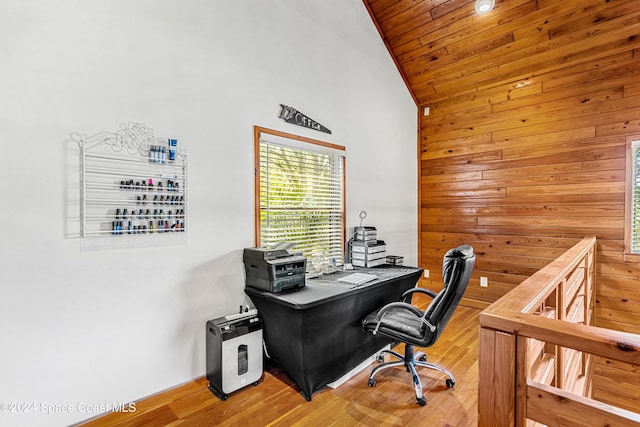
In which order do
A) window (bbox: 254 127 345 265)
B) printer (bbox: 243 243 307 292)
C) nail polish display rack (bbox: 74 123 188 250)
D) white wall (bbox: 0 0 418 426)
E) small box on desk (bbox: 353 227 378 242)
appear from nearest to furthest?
white wall (bbox: 0 0 418 426) < nail polish display rack (bbox: 74 123 188 250) < printer (bbox: 243 243 307 292) < window (bbox: 254 127 345 265) < small box on desk (bbox: 353 227 378 242)

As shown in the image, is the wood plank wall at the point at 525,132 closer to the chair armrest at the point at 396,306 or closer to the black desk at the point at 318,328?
the black desk at the point at 318,328

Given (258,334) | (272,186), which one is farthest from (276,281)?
(272,186)

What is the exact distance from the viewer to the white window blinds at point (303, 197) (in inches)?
111

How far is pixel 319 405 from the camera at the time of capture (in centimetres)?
213

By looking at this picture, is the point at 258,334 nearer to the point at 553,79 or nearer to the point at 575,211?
the point at 575,211

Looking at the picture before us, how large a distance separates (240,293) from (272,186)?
0.96 metres

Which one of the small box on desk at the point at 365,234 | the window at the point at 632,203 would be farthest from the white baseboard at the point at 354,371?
the window at the point at 632,203

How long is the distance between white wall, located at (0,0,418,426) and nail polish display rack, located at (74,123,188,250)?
0.22ft

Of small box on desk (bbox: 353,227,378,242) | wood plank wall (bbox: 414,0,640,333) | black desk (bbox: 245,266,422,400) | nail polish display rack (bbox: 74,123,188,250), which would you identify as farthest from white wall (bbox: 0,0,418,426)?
wood plank wall (bbox: 414,0,640,333)

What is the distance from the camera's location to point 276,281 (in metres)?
2.34

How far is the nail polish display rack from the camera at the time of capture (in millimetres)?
1958

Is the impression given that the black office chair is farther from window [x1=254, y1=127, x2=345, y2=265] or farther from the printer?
window [x1=254, y1=127, x2=345, y2=265]

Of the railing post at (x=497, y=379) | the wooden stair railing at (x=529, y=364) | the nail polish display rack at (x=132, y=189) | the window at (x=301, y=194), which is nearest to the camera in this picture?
the wooden stair railing at (x=529, y=364)

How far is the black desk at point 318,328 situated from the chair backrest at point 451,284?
1.95 feet
